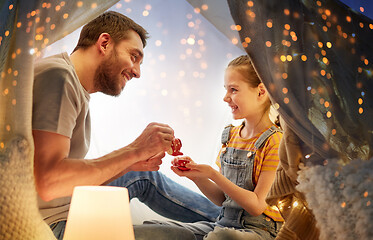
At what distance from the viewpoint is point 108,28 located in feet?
5.59

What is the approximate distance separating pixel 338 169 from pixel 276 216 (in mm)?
581

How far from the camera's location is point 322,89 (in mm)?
1258

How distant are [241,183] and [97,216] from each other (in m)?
0.82

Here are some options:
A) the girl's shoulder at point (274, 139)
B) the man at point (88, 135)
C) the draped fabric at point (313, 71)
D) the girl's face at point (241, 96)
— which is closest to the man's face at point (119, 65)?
the man at point (88, 135)

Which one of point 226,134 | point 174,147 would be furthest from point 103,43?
point 226,134

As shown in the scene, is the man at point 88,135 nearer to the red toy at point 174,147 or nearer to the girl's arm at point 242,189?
the red toy at point 174,147

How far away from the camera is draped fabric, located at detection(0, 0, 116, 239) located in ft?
3.83

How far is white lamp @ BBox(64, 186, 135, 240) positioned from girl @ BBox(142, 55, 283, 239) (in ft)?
1.81

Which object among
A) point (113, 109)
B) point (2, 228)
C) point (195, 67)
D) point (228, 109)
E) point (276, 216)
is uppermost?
point (195, 67)

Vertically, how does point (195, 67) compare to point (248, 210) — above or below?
above

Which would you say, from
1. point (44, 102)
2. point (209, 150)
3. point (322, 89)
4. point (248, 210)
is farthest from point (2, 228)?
point (209, 150)

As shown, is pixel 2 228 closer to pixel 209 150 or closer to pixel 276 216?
pixel 276 216

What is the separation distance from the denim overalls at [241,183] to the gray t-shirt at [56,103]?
0.71 m

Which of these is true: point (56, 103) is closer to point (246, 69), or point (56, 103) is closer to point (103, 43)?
point (103, 43)
